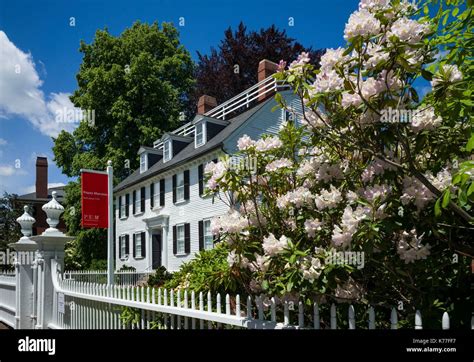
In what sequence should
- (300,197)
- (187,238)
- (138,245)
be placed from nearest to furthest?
1. (300,197)
2. (187,238)
3. (138,245)

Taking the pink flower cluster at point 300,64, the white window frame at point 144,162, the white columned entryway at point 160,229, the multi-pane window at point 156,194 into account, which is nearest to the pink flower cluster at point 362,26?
the pink flower cluster at point 300,64

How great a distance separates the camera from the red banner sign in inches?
492

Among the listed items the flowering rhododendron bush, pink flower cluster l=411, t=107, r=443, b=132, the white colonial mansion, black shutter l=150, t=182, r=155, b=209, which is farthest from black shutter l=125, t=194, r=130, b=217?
pink flower cluster l=411, t=107, r=443, b=132

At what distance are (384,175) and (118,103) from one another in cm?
2564

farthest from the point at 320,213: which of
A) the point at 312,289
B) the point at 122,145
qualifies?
the point at 122,145

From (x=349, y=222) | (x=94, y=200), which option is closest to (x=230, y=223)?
(x=349, y=222)

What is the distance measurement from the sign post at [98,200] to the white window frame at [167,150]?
12.7m

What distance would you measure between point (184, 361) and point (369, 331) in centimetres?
136

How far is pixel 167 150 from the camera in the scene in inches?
1022

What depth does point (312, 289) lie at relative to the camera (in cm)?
331

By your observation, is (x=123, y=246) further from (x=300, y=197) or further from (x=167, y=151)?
(x=300, y=197)

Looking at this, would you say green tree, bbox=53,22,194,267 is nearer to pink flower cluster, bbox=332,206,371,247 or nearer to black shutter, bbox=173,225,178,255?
black shutter, bbox=173,225,178,255

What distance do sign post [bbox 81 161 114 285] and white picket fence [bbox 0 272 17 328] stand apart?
2.45 metres

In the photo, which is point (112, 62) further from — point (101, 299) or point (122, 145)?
point (101, 299)
